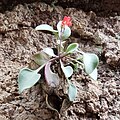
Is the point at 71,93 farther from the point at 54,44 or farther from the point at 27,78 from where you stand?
the point at 54,44

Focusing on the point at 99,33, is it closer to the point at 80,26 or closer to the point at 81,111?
the point at 80,26

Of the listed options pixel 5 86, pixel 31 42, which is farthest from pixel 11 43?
pixel 5 86

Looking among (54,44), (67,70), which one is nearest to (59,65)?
(67,70)

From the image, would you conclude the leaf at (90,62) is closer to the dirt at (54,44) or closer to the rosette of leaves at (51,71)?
the rosette of leaves at (51,71)

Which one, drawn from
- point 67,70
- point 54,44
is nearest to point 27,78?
point 67,70

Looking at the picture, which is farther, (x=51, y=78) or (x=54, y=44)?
(x=54, y=44)

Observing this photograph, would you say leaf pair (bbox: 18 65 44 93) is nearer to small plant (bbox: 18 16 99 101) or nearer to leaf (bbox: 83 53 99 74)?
small plant (bbox: 18 16 99 101)

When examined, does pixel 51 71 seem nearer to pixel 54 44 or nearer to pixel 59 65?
pixel 59 65
